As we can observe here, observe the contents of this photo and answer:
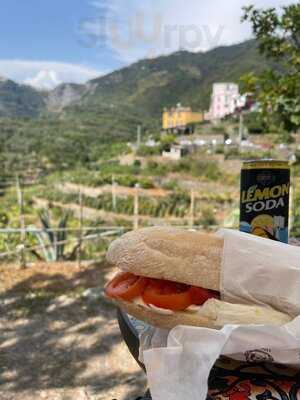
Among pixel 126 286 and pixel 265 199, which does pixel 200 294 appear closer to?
pixel 126 286

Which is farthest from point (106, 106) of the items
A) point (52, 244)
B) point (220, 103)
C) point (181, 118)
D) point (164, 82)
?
point (52, 244)

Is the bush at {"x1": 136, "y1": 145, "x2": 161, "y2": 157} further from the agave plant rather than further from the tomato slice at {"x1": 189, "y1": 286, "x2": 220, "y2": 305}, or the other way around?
the tomato slice at {"x1": 189, "y1": 286, "x2": 220, "y2": 305}

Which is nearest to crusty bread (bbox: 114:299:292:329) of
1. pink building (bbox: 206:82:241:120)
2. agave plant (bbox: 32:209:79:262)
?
agave plant (bbox: 32:209:79:262)

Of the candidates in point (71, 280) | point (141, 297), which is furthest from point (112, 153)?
point (141, 297)

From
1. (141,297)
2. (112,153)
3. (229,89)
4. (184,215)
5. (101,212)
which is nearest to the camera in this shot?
(141,297)

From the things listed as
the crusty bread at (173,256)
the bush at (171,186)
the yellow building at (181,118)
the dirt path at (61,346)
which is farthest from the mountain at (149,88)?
the crusty bread at (173,256)

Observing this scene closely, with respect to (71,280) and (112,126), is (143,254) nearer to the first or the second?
(71,280)

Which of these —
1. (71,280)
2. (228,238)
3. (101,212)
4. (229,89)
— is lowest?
(101,212)
